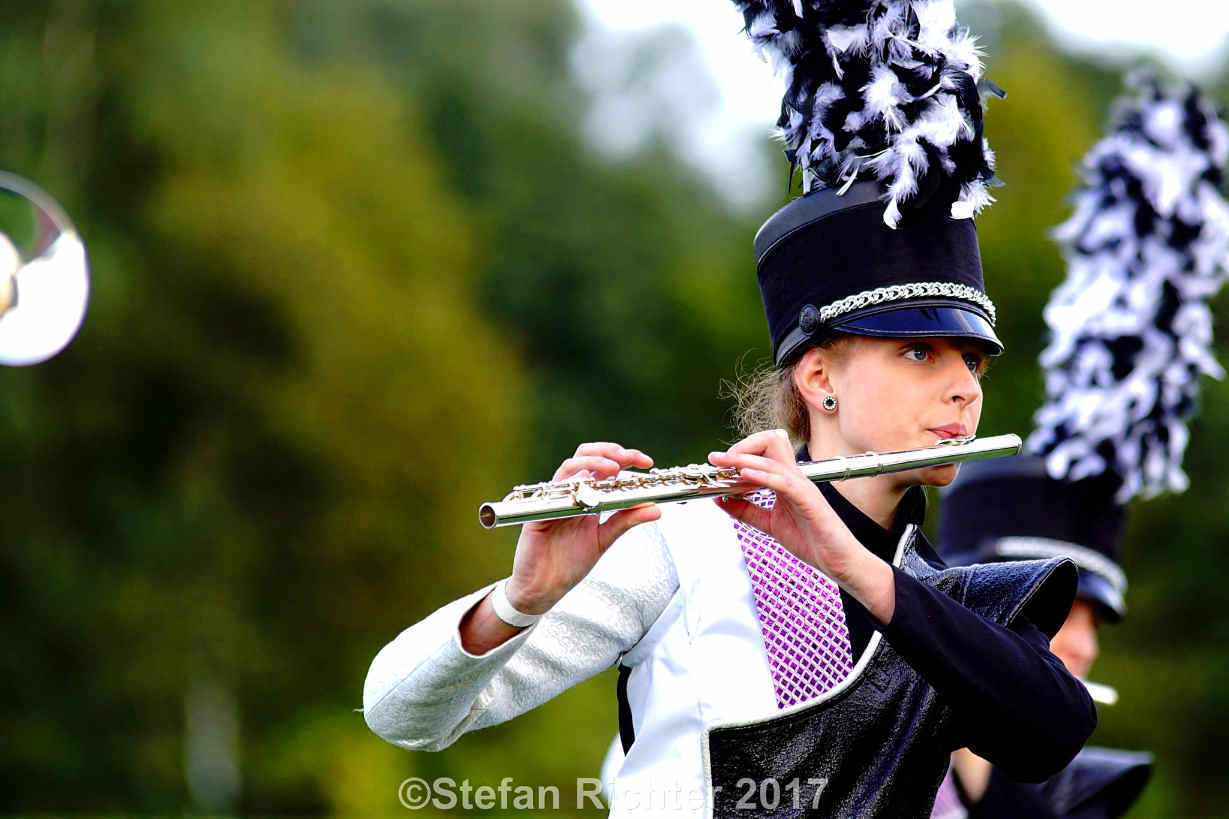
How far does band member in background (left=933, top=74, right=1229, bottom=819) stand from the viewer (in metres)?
4.94

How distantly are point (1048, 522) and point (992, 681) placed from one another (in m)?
2.33

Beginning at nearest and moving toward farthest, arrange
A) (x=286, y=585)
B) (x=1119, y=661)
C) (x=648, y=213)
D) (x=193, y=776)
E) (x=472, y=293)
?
(x=1119, y=661) < (x=193, y=776) < (x=286, y=585) < (x=472, y=293) < (x=648, y=213)

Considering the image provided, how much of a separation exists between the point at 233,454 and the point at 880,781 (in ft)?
56.9

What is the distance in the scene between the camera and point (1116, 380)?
4973 millimetres

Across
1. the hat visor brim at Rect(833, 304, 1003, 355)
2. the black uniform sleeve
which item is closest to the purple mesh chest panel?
the black uniform sleeve

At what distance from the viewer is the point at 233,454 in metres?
19.8

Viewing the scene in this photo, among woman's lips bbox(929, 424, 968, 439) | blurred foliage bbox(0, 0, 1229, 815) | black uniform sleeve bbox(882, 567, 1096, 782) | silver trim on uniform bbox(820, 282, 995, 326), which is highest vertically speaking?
blurred foliage bbox(0, 0, 1229, 815)

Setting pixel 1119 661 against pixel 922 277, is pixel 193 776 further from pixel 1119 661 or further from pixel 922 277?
pixel 922 277

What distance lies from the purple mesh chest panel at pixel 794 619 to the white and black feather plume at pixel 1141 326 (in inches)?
80.9

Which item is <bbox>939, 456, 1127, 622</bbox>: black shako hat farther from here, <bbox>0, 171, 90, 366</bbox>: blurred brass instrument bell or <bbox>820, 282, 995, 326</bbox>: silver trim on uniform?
<bbox>0, 171, 90, 366</bbox>: blurred brass instrument bell

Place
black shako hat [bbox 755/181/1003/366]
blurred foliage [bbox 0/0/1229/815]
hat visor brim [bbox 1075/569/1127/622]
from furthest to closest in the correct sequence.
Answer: blurred foliage [bbox 0/0/1229/815] < hat visor brim [bbox 1075/569/1127/622] < black shako hat [bbox 755/181/1003/366]

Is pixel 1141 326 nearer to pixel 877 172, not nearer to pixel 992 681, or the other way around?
pixel 877 172

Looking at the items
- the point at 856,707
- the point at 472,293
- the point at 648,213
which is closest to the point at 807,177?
the point at 856,707

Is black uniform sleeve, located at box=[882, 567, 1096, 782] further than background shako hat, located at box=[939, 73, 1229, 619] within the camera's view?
No
